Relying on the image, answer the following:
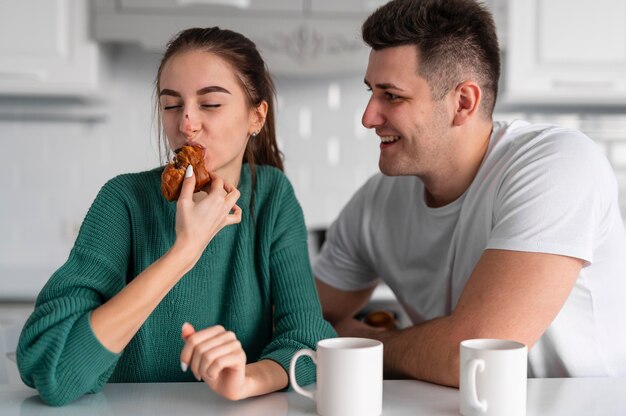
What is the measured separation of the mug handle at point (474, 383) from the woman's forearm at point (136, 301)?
0.43 meters

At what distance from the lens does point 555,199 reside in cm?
141

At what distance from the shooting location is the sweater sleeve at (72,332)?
42.6 inches

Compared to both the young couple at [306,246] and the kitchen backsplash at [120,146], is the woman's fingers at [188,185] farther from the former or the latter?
the kitchen backsplash at [120,146]

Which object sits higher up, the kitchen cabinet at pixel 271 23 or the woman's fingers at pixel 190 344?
the kitchen cabinet at pixel 271 23

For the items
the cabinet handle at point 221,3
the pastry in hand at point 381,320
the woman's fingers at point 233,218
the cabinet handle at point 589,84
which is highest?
the cabinet handle at point 221,3

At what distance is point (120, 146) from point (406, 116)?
73.6 inches

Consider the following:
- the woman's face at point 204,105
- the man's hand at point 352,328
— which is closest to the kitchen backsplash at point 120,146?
the man's hand at point 352,328

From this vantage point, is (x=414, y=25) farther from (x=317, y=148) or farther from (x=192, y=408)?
(x=317, y=148)

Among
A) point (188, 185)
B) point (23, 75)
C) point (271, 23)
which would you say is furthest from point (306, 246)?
point (23, 75)

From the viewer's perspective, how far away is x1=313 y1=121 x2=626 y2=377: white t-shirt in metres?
1.40

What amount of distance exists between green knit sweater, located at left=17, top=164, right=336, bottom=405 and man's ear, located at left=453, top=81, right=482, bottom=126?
1.45ft

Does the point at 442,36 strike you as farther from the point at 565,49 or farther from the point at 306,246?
the point at 565,49

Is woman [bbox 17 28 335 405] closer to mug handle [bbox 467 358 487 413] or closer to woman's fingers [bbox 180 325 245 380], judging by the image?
woman's fingers [bbox 180 325 245 380]

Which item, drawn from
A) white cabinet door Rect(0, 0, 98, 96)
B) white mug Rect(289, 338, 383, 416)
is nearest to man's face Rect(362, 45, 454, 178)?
white mug Rect(289, 338, 383, 416)
